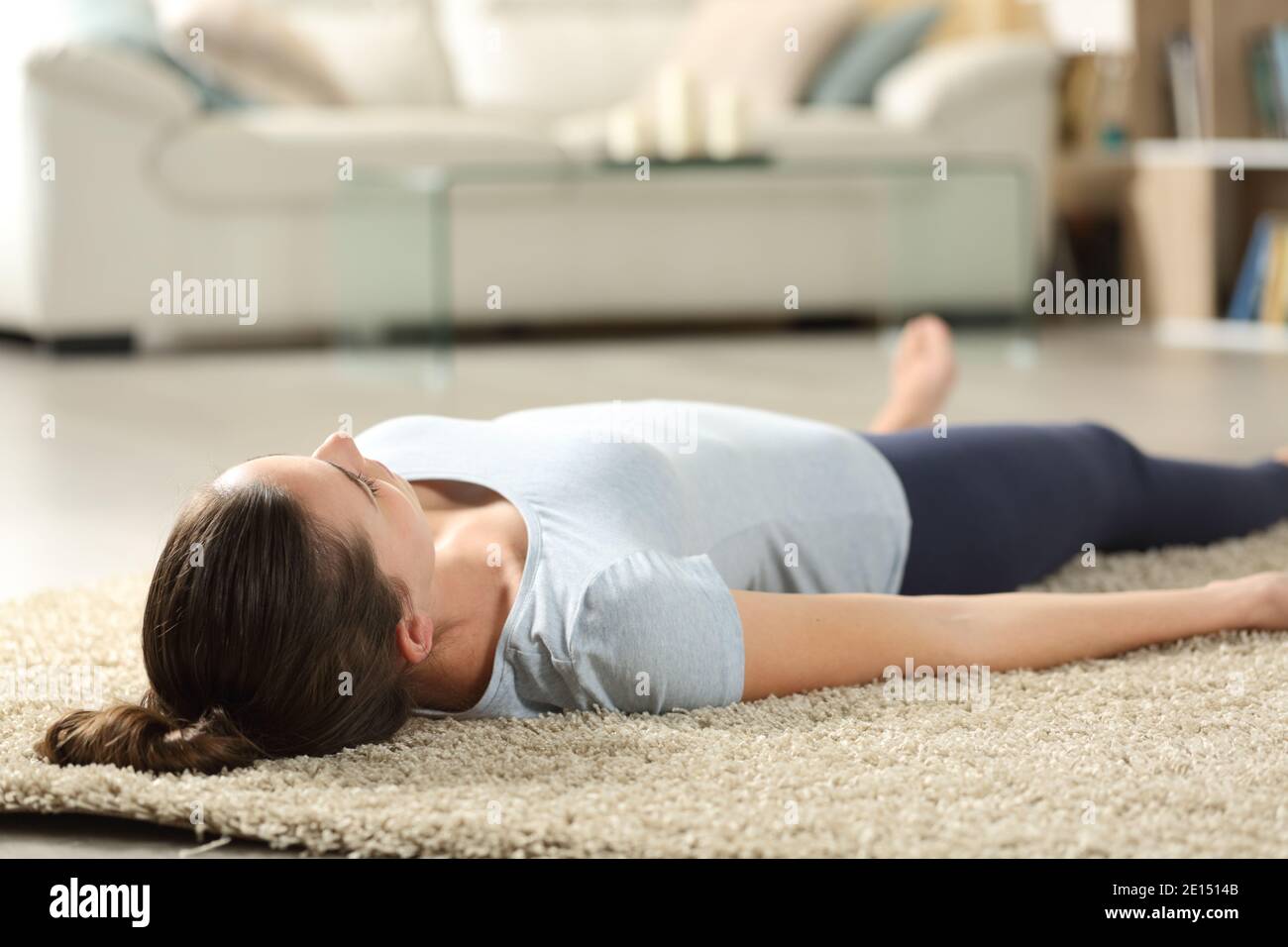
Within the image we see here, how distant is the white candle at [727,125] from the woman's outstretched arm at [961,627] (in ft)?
7.81

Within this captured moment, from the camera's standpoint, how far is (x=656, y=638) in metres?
1.13

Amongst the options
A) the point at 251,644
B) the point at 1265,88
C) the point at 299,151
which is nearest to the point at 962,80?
the point at 1265,88

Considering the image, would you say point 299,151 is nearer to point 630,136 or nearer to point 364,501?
point 630,136

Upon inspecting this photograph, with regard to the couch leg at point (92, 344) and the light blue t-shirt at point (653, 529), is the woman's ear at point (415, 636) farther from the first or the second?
the couch leg at point (92, 344)

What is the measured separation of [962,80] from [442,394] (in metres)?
1.80

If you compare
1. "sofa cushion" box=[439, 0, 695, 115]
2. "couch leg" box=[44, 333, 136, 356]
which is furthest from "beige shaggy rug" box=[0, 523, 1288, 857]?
"sofa cushion" box=[439, 0, 695, 115]

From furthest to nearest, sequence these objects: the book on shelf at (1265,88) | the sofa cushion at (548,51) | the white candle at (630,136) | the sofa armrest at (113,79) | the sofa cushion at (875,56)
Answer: the sofa cushion at (548,51) → the sofa cushion at (875,56) → the book on shelf at (1265,88) → the sofa armrest at (113,79) → the white candle at (630,136)

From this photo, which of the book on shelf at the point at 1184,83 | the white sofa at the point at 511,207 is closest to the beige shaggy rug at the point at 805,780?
the white sofa at the point at 511,207

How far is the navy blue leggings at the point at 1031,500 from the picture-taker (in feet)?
4.73

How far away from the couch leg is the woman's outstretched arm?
9.95 ft

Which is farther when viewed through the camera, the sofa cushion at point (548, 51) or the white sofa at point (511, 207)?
the sofa cushion at point (548, 51)
